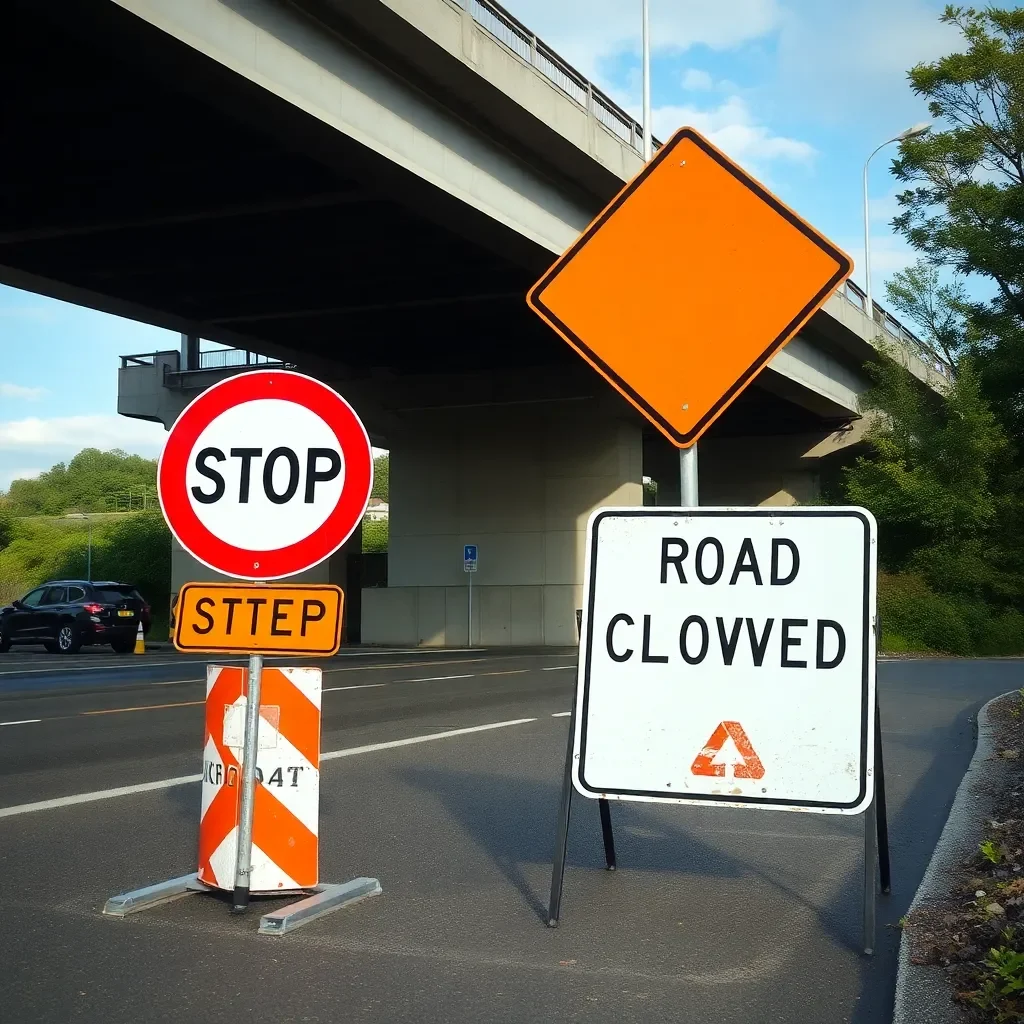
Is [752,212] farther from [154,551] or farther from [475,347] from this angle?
[154,551]

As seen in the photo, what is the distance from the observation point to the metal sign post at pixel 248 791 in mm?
5262

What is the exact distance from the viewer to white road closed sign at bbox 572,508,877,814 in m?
4.81

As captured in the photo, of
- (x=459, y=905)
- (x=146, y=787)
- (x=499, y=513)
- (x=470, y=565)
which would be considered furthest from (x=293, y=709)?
(x=499, y=513)

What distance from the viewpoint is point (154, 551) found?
Result: 204 feet

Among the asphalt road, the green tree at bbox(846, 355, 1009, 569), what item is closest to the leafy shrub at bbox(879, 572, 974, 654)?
the green tree at bbox(846, 355, 1009, 569)

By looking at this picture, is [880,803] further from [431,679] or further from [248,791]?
[431,679]

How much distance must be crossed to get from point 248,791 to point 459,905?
1051 mm

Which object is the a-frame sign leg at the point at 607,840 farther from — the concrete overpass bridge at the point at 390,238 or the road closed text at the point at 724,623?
the concrete overpass bridge at the point at 390,238

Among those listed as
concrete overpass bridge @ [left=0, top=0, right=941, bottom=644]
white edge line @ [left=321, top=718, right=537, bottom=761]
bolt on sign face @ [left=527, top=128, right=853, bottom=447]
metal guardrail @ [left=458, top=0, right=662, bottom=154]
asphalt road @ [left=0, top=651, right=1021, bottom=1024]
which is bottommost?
asphalt road @ [left=0, top=651, right=1021, bottom=1024]

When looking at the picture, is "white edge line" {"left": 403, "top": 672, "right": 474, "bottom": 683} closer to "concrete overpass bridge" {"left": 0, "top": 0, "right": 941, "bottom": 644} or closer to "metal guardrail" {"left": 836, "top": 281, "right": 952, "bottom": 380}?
"concrete overpass bridge" {"left": 0, "top": 0, "right": 941, "bottom": 644}

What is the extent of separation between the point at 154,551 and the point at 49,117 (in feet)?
151

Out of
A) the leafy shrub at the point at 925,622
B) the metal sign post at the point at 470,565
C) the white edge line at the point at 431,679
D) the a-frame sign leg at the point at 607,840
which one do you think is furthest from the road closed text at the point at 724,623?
the leafy shrub at the point at 925,622

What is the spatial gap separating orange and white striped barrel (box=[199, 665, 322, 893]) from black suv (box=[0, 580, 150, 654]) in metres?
26.7

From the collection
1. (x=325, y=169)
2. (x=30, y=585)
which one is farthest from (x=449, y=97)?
(x=30, y=585)
